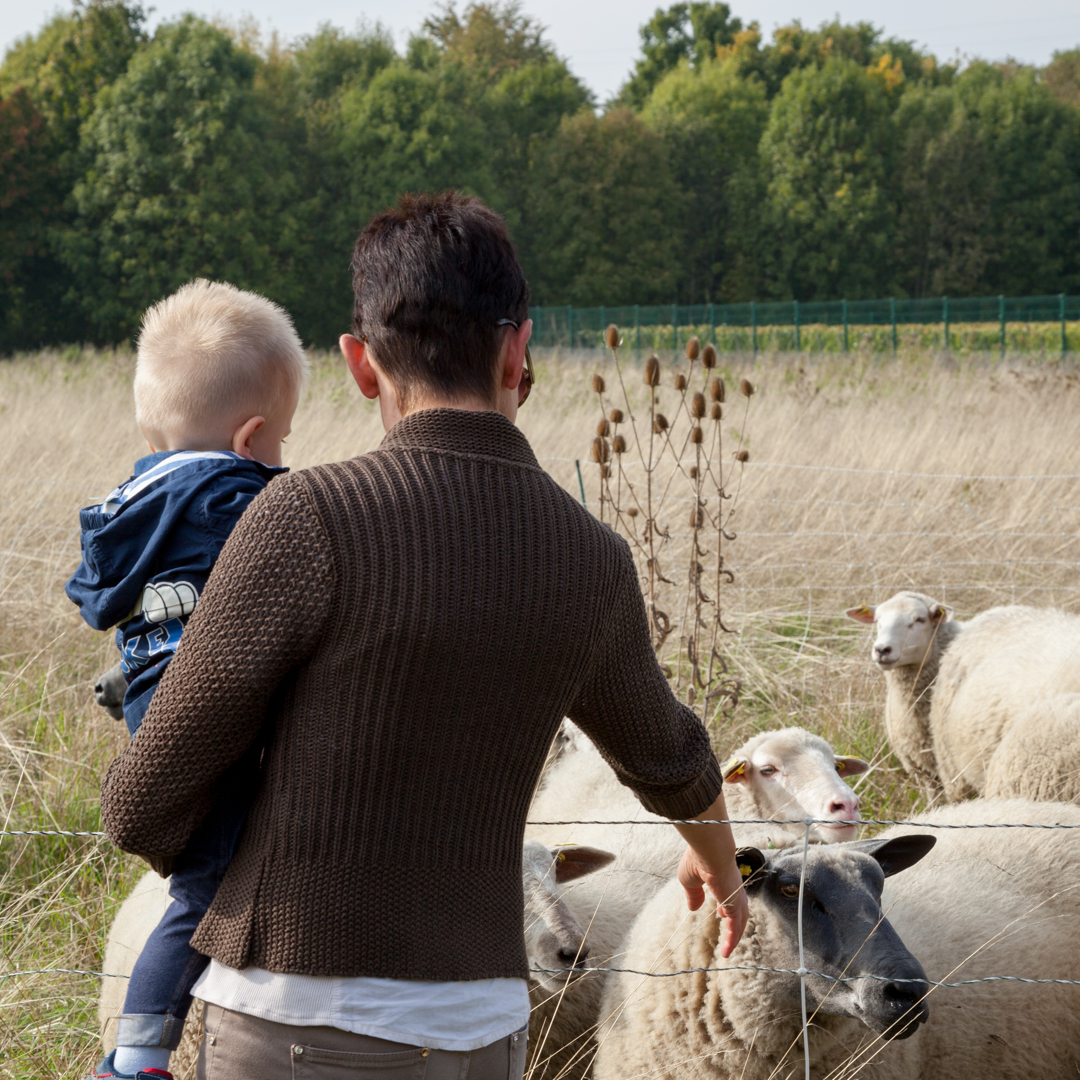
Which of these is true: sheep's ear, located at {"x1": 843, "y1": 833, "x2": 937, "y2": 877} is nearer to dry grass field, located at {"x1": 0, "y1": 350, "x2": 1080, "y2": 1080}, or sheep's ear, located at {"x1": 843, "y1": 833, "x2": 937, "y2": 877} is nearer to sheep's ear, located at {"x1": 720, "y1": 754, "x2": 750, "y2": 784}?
sheep's ear, located at {"x1": 720, "y1": 754, "x2": 750, "y2": 784}

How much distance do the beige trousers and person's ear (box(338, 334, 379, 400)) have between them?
0.79m

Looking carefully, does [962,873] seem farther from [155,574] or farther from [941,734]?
[155,574]

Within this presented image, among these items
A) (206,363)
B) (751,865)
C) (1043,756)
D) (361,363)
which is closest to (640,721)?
(361,363)

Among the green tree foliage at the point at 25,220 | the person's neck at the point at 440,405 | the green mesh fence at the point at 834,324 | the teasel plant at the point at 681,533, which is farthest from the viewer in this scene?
the green tree foliage at the point at 25,220

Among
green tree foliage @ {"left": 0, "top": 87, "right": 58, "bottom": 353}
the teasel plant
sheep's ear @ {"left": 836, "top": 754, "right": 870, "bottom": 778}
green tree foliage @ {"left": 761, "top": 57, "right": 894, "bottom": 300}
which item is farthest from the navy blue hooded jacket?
green tree foliage @ {"left": 761, "top": 57, "right": 894, "bottom": 300}

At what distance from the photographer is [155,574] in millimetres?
1677

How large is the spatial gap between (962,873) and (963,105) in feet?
161

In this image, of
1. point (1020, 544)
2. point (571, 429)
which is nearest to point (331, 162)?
point (571, 429)

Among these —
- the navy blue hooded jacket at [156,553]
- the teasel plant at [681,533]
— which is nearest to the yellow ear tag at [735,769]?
the teasel plant at [681,533]

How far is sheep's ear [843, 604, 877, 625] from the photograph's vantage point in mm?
5680

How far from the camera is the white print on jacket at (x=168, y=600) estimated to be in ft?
5.36

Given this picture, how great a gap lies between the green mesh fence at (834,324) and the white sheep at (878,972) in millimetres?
24836

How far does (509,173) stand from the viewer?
4303 centimetres

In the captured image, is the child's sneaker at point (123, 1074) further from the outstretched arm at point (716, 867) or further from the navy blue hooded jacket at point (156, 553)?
the outstretched arm at point (716, 867)
